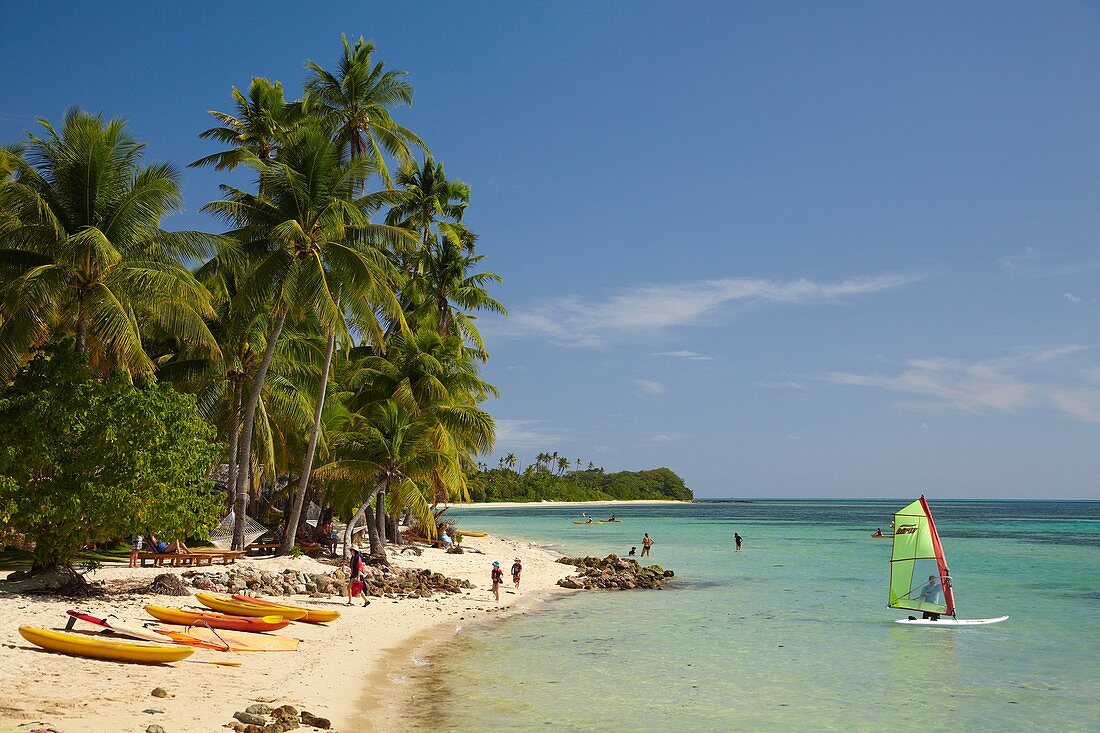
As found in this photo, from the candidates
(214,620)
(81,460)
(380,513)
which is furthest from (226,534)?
(214,620)

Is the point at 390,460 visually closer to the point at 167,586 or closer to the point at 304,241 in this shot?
the point at 304,241

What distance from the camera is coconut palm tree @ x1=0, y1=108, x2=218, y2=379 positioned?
1745 cm

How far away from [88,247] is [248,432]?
9378mm

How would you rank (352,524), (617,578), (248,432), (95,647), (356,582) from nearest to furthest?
(95,647) → (356,582) → (248,432) → (352,524) → (617,578)

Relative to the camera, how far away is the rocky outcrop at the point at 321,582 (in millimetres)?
20047

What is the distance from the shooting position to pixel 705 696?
1434cm

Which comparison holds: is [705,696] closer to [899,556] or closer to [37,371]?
[899,556]

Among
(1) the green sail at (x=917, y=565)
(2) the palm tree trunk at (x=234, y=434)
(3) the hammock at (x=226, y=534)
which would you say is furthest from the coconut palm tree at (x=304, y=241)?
(1) the green sail at (x=917, y=565)

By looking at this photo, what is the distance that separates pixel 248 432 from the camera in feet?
82.6

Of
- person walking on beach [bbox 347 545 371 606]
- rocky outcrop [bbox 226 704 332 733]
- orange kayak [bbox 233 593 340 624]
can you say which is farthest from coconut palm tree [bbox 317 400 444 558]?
rocky outcrop [bbox 226 704 332 733]

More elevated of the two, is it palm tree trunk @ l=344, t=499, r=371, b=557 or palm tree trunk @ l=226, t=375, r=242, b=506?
palm tree trunk @ l=226, t=375, r=242, b=506

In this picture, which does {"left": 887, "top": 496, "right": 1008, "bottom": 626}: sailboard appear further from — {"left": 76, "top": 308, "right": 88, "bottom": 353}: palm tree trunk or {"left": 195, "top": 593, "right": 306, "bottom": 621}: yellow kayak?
{"left": 76, "top": 308, "right": 88, "bottom": 353}: palm tree trunk

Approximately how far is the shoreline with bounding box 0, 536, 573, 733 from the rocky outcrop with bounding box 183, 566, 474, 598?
2.16 feet

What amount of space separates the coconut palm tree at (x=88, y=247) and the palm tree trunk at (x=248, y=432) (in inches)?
201
